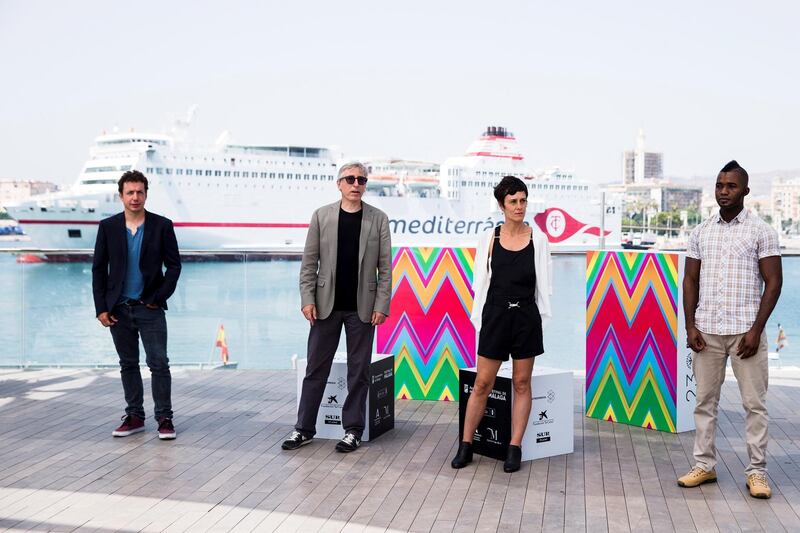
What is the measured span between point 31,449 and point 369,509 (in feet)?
6.11

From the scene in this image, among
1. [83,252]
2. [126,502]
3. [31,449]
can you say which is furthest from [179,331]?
[126,502]

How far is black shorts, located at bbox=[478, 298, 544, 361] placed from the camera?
139 inches

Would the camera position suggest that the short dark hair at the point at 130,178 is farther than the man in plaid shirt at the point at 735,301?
Yes

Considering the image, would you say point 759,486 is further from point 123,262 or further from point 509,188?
point 123,262

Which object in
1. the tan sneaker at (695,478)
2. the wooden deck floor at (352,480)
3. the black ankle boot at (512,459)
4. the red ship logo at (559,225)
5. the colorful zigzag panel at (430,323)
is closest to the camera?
the wooden deck floor at (352,480)

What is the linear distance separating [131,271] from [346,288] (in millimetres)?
1092

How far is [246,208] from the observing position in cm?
4819

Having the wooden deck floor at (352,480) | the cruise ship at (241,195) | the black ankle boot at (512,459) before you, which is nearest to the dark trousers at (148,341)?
the wooden deck floor at (352,480)

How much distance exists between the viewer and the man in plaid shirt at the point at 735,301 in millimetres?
3158

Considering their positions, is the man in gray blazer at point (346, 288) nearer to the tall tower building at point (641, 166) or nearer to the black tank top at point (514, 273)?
the black tank top at point (514, 273)

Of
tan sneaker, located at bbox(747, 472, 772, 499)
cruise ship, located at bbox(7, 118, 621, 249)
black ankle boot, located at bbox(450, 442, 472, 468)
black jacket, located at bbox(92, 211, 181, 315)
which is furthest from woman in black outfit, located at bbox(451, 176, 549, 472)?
cruise ship, located at bbox(7, 118, 621, 249)

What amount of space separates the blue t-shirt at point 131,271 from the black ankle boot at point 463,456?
173cm

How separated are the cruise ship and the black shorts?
40.8 meters

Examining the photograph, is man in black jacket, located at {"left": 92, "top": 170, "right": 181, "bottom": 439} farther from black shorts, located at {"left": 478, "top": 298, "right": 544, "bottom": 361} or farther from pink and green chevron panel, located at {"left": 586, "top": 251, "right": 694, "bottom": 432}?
pink and green chevron panel, located at {"left": 586, "top": 251, "right": 694, "bottom": 432}
